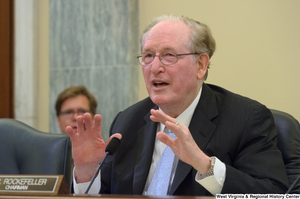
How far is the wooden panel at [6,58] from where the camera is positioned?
3689 mm

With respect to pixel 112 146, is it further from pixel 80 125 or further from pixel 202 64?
pixel 202 64

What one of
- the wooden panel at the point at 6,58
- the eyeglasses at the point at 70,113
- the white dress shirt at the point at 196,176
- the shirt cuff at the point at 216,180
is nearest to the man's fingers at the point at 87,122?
the white dress shirt at the point at 196,176

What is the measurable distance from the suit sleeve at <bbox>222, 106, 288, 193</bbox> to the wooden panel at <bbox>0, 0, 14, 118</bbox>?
2712mm

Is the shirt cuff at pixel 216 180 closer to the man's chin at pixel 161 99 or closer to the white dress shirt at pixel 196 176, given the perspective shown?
the white dress shirt at pixel 196 176

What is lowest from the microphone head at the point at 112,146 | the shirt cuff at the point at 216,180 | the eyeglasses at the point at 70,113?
the eyeglasses at the point at 70,113

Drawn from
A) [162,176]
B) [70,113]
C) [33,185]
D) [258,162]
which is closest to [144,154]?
[162,176]

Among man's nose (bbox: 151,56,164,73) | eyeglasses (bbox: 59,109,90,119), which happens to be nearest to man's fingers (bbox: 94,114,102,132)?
man's nose (bbox: 151,56,164,73)

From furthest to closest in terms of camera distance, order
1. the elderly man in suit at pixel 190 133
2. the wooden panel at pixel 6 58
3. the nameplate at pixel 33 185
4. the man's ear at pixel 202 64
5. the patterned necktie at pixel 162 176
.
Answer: the wooden panel at pixel 6 58 < the man's ear at pixel 202 64 < the patterned necktie at pixel 162 176 < the elderly man in suit at pixel 190 133 < the nameplate at pixel 33 185

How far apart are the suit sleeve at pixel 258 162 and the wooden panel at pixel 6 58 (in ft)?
8.90

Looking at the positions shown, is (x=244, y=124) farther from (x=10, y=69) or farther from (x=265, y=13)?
(x=10, y=69)

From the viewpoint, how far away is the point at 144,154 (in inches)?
71.9

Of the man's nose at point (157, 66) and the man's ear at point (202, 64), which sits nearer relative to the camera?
the man's nose at point (157, 66)

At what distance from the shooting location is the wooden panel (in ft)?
12.1

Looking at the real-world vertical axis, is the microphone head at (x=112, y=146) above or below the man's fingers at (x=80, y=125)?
below
